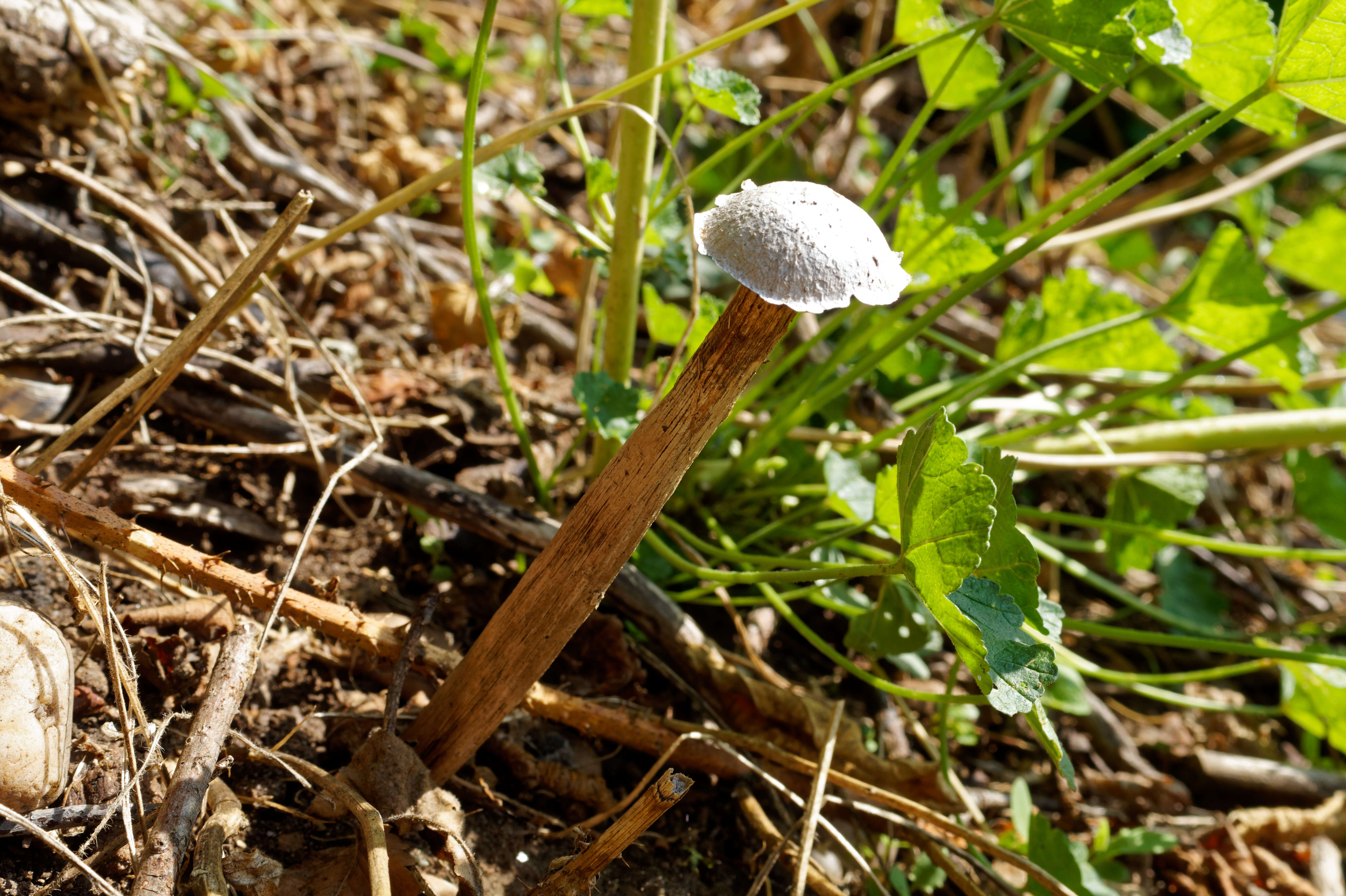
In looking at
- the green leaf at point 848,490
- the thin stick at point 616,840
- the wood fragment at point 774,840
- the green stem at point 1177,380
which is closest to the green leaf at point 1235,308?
the green stem at point 1177,380

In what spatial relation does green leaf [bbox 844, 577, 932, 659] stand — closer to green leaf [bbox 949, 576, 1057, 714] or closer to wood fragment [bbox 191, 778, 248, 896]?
green leaf [bbox 949, 576, 1057, 714]

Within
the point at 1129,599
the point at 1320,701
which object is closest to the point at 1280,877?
the point at 1320,701

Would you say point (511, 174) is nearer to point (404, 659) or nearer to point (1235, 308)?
point (404, 659)

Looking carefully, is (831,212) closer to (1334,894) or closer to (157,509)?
(157,509)

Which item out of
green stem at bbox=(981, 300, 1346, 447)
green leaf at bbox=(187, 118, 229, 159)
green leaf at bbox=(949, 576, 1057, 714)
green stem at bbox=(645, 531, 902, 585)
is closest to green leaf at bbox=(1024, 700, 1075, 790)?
green leaf at bbox=(949, 576, 1057, 714)

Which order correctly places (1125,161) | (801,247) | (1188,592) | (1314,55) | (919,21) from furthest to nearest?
1. (1188,592)
2. (919,21)
3. (1125,161)
4. (1314,55)
5. (801,247)
